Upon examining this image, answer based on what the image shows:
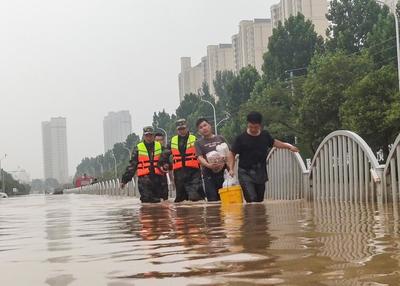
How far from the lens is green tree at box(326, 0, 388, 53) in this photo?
47.2 meters

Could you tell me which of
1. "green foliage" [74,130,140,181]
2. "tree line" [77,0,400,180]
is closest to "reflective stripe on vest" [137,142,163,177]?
"tree line" [77,0,400,180]

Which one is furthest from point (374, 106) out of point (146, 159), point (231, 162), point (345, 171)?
point (231, 162)

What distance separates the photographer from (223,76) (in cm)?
8969

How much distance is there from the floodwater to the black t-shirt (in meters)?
3.06

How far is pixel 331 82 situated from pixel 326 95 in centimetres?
99

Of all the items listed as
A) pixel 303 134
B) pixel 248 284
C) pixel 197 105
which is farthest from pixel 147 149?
pixel 197 105

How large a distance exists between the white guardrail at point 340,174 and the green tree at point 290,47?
42038mm

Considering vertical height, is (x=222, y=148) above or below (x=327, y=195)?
above

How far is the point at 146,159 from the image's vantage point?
35.0ft

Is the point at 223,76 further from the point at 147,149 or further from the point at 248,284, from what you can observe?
the point at 248,284

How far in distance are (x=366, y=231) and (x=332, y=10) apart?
154 feet

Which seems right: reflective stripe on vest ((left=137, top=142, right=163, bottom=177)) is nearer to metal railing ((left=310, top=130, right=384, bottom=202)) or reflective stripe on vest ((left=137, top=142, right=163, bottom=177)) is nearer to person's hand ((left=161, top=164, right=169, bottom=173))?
person's hand ((left=161, top=164, right=169, bottom=173))

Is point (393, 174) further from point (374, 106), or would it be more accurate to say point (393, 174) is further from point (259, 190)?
point (374, 106)

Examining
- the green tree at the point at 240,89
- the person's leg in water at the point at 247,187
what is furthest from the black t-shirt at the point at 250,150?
the green tree at the point at 240,89
